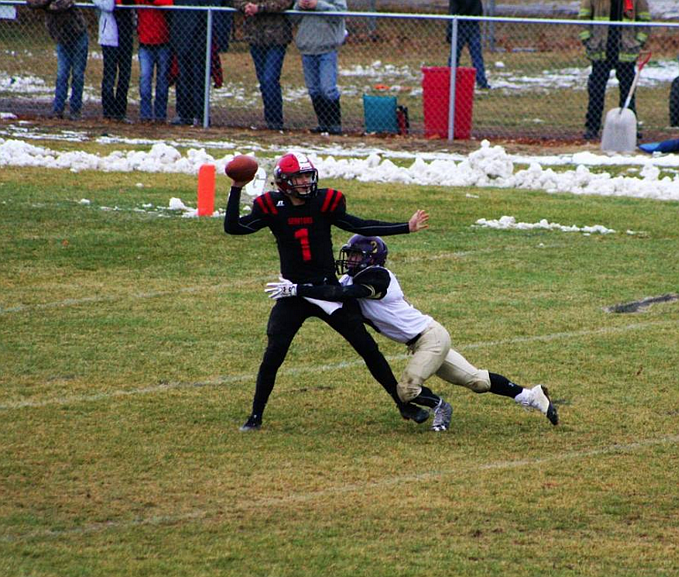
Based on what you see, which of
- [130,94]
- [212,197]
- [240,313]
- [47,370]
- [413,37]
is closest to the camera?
[47,370]

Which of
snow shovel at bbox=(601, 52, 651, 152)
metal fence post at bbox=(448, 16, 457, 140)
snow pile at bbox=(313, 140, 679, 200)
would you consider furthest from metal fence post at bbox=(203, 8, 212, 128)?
snow shovel at bbox=(601, 52, 651, 152)

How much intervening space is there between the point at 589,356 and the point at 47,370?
385 centimetres

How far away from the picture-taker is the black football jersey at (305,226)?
23.3ft

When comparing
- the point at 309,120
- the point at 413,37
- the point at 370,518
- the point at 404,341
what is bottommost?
the point at 370,518

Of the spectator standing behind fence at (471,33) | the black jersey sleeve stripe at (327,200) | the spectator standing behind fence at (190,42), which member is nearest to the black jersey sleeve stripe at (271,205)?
the black jersey sleeve stripe at (327,200)

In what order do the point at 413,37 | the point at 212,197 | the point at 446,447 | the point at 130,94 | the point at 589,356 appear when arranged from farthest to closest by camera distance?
1. the point at 413,37
2. the point at 130,94
3. the point at 212,197
4. the point at 589,356
5. the point at 446,447

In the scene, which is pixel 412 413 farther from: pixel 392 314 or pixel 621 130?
pixel 621 130

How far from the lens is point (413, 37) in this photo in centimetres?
2941

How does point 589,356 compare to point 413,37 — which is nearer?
point 589,356

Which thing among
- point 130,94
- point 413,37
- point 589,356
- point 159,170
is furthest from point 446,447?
point 413,37

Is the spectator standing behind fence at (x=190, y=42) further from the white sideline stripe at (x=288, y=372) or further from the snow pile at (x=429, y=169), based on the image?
the white sideline stripe at (x=288, y=372)

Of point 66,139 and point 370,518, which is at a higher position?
point 66,139

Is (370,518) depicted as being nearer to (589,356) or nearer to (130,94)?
(589,356)

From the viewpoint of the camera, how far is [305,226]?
709cm
